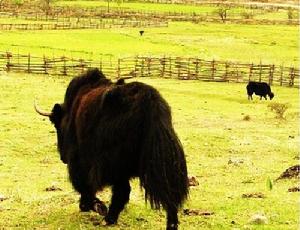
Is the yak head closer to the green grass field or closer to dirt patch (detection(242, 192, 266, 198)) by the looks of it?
the green grass field

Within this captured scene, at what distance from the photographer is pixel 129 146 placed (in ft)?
23.0

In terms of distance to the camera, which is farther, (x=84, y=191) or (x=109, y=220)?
(x=84, y=191)

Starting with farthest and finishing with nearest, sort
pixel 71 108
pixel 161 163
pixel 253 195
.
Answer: pixel 253 195
pixel 71 108
pixel 161 163

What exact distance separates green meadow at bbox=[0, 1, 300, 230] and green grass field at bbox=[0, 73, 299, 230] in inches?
0.7

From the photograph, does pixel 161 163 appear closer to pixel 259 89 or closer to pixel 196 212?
pixel 196 212

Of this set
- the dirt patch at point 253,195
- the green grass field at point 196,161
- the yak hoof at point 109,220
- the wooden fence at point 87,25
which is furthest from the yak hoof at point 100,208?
the wooden fence at point 87,25

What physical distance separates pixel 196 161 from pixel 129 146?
8.26 m

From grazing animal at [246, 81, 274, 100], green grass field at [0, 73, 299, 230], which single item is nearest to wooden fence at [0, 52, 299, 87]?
green grass field at [0, 73, 299, 230]

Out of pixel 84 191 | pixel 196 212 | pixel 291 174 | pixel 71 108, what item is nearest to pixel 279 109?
pixel 291 174

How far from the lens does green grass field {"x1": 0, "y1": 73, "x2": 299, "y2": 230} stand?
8305 millimetres

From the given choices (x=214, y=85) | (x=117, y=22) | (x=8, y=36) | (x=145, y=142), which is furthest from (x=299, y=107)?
(x=117, y=22)

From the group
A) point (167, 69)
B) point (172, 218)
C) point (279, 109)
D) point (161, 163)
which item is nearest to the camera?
point (161, 163)

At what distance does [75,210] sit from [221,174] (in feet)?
16.2

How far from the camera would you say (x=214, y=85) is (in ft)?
119
